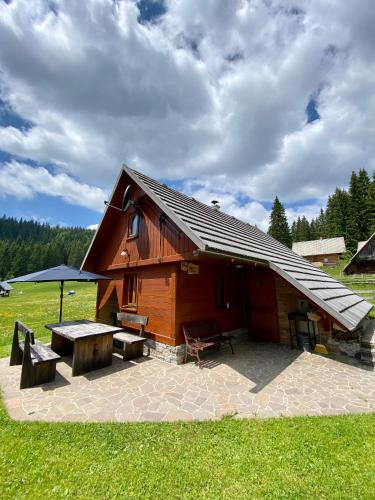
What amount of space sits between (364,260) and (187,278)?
33634mm

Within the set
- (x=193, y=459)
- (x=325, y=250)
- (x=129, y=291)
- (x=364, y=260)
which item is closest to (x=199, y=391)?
(x=193, y=459)

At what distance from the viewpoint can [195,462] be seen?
3.21 meters

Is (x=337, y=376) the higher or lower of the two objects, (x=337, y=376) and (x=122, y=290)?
the lower

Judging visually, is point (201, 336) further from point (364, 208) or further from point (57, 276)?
point (364, 208)

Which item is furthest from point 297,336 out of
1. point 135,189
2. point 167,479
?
point 135,189

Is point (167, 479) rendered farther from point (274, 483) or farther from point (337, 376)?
point (337, 376)

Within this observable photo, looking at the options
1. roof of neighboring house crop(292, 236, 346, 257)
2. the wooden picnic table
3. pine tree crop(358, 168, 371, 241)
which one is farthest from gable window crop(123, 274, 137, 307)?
pine tree crop(358, 168, 371, 241)

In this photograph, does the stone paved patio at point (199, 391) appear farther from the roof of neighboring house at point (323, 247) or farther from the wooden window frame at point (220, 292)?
the roof of neighboring house at point (323, 247)

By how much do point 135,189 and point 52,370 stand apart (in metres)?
6.93

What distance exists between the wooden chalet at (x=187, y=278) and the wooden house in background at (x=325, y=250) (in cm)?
4322

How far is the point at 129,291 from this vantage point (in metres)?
10.1

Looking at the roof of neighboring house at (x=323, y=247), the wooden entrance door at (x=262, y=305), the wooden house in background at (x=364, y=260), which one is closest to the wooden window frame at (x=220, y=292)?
the wooden entrance door at (x=262, y=305)

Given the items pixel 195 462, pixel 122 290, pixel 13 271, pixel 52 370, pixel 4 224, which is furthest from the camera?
pixel 4 224

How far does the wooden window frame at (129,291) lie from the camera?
9.52m
